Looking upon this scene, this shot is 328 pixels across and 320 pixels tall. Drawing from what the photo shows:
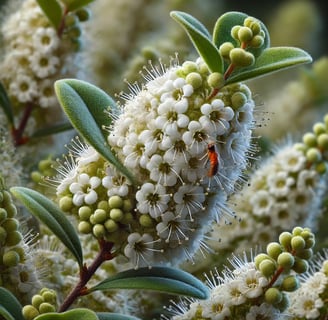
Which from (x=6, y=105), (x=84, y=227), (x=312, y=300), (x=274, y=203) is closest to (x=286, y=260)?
(x=312, y=300)

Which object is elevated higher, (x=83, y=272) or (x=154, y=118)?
(x=154, y=118)

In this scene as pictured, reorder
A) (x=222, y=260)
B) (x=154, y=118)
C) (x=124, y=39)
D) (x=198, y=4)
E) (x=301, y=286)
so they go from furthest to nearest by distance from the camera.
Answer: (x=198, y=4), (x=124, y=39), (x=222, y=260), (x=301, y=286), (x=154, y=118)

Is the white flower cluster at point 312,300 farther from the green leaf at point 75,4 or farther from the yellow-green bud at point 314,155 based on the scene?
the green leaf at point 75,4

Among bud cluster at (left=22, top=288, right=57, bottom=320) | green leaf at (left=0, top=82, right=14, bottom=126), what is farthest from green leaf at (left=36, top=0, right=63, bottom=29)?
bud cluster at (left=22, top=288, right=57, bottom=320)

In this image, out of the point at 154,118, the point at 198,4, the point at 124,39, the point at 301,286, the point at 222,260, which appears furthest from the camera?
the point at 198,4

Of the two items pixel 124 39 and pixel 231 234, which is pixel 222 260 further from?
pixel 124 39

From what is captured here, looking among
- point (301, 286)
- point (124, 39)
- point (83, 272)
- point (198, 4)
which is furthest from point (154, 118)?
point (198, 4)
